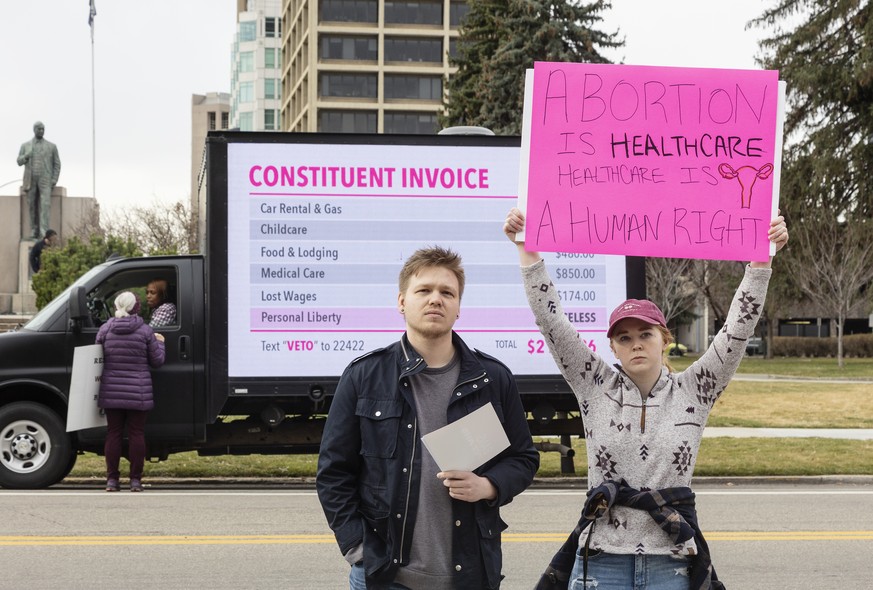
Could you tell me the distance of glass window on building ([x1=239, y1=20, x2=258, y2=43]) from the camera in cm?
12019

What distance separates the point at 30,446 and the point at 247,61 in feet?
366

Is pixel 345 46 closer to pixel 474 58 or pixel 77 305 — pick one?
pixel 474 58

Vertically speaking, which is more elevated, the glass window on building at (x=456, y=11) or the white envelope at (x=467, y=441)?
the glass window on building at (x=456, y=11)

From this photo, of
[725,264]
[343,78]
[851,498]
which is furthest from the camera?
[343,78]

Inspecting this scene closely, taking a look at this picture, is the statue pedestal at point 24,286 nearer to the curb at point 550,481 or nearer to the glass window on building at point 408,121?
the curb at point 550,481

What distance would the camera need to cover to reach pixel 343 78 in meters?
89.6

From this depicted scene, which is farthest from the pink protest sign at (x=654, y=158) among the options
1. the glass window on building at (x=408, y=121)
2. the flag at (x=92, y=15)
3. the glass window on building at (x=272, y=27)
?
the glass window on building at (x=272, y=27)

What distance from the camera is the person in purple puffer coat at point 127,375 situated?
1107 cm

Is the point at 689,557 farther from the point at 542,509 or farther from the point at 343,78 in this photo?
the point at 343,78

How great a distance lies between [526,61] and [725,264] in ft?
61.3

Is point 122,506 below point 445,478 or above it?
below

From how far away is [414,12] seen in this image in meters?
90.0

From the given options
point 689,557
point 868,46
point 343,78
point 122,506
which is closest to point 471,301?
point 122,506

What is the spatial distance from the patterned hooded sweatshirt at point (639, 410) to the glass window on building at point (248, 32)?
119864mm
